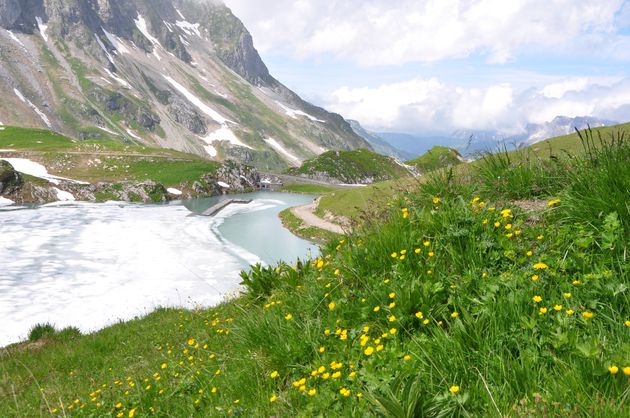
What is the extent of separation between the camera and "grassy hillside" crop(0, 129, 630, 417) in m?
3.57

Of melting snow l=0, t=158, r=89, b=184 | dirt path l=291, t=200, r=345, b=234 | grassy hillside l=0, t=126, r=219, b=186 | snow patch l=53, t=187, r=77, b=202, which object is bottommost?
snow patch l=53, t=187, r=77, b=202

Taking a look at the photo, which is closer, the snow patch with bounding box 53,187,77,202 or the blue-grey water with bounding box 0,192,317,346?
the blue-grey water with bounding box 0,192,317,346

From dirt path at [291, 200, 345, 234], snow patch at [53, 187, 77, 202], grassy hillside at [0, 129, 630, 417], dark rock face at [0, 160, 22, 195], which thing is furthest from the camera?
snow patch at [53, 187, 77, 202]

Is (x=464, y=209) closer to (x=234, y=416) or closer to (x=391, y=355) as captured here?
(x=391, y=355)

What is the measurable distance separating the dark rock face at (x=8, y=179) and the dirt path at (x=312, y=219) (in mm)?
60940

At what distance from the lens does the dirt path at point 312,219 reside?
224ft

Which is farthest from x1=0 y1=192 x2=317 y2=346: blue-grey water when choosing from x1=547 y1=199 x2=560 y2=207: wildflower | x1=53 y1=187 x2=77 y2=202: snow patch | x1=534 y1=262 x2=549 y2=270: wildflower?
x1=53 y1=187 x2=77 y2=202: snow patch

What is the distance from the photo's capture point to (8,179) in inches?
3346

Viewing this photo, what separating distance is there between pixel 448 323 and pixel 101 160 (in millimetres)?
140237

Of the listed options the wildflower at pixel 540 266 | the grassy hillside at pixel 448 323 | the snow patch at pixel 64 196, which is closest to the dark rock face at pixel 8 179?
the snow patch at pixel 64 196

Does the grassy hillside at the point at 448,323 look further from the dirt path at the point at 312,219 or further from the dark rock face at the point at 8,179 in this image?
the dark rock face at the point at 8,179

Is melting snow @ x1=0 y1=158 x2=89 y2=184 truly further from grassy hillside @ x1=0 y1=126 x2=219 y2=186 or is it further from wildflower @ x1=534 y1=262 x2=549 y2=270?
wildflower @ x1=534 y1=262 x2=549 y2=270

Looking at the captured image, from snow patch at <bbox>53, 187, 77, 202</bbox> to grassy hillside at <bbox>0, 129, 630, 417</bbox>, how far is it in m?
98.4

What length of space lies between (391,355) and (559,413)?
5.75ft
